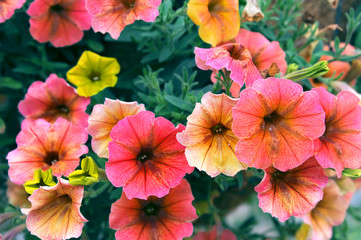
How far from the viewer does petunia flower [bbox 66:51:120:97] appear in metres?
0.91

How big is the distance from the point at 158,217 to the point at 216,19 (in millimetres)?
441

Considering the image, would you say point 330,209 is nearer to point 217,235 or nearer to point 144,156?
point 217,235

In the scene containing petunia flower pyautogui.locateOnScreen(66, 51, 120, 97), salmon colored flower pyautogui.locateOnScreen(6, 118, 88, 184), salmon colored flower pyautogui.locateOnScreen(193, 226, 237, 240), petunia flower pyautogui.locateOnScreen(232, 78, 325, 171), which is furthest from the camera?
salmon colored flower pyautogui.locateOnScreen(193, 226, 237, 240)

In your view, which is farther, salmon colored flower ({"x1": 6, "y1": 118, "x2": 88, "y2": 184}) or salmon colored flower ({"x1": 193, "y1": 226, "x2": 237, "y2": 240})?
salmon colored flower ({"x1": 193, "y1": 226, "x2": 237, "y2": 240})

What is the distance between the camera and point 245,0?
91 centimetres

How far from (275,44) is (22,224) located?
28.9 inches

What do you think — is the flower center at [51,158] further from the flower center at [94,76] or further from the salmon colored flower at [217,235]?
the salmon colored flower at [217,235]

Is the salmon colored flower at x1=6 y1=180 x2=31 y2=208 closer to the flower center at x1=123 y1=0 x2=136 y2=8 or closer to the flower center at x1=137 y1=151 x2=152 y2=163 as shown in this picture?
the flower center at x1=137 y1=151 x2=152 y2=163

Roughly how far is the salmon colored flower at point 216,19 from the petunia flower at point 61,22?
312 millimetres

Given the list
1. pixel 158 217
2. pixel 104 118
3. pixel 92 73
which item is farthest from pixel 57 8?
pixel 158 217

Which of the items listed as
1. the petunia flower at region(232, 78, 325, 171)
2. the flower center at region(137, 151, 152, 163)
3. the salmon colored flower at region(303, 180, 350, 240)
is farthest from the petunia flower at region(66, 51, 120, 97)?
the salmon colored flower at region(303, 180, 350, 240)

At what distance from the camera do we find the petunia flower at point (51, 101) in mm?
938

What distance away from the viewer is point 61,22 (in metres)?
0.98

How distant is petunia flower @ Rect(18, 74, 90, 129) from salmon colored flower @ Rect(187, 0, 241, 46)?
0.33 metres
